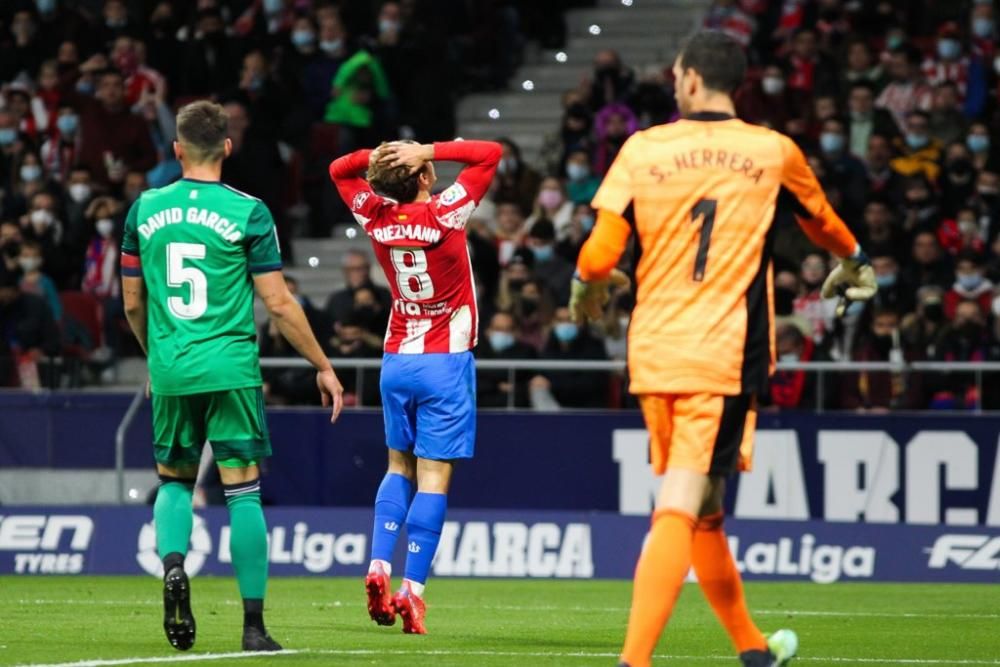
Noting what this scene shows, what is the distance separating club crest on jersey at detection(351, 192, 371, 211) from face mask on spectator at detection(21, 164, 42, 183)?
13562mm

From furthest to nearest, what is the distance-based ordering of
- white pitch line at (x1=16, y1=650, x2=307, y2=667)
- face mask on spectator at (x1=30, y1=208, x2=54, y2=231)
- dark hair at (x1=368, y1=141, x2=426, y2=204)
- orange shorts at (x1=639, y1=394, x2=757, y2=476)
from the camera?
face mask on spectator at (x1=30, y1=208, x2=54, y2=231) < dark hair at (x1=368, y1=141, x2=426, y2=204) < white pitch line at (x1=16, y1=650, x2=307, y2=667) < orange shorts at (x1=639, y1=394, x2=757, y2=476)

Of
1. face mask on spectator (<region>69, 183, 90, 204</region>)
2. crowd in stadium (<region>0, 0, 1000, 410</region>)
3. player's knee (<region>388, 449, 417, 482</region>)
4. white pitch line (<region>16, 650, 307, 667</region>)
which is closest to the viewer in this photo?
white pitch line (<region>16, 650, 307, 667</region>)

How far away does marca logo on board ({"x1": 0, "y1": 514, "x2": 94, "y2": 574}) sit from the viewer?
16.9 metres

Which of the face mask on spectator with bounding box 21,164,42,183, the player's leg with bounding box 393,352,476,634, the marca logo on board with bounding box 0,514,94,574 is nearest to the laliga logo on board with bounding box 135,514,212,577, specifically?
the marca logo on board with bounding box 0,514,94,574

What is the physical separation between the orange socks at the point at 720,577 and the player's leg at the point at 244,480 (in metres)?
2.32

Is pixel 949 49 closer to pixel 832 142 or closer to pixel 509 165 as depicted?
pixel 832 142

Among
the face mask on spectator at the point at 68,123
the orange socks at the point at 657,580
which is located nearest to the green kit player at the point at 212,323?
the orange socks at the point at 657,580

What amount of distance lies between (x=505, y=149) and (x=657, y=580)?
14850 mm

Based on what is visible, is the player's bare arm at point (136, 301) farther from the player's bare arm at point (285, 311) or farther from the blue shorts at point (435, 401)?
the blue shorts at point (435, 401)

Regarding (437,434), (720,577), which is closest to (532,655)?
(720,577)

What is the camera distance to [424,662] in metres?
8.66

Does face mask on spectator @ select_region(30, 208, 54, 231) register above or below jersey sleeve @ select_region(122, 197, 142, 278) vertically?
below

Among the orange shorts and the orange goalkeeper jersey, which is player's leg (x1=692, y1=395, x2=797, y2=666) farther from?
the orange goalkeeper jersey

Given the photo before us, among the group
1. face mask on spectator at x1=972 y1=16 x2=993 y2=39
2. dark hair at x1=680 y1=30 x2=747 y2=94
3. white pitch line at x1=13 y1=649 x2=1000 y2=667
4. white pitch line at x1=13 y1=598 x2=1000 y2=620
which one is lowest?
white pitch line at x1=13 y1=598 x2=1000 y2=620
